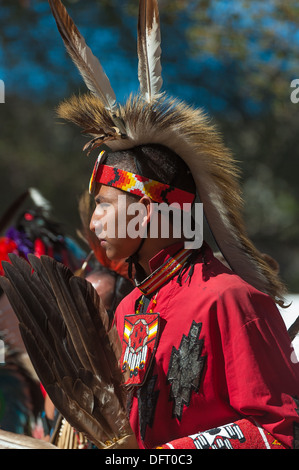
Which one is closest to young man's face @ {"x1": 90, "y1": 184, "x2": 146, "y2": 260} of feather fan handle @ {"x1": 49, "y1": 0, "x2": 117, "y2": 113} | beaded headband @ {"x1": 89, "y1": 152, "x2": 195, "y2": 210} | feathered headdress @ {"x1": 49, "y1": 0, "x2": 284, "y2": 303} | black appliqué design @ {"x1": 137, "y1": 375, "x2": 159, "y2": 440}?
beaded headband @ {"x1": 89, "y1": 152, "x2": 195, "y2": 210}

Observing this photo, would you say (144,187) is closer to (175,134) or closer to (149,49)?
(175,134)

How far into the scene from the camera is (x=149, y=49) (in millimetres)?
1966

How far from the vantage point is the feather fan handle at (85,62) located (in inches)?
77.5

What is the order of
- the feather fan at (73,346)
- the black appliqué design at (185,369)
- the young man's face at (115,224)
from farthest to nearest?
1. the young man's face at (115,224)
2. the black appliqué design at (185,369)
3. the feather fan at (73,346)

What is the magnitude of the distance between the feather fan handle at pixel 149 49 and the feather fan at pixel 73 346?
0.67m

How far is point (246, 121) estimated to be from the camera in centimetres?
955

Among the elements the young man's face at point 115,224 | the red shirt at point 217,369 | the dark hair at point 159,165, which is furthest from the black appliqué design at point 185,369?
the dark hair at point 159,165

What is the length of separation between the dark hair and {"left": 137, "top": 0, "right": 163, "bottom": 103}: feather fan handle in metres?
0.16

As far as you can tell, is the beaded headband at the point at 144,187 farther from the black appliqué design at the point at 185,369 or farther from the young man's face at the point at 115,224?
the black appliqué design at the point at 185,369

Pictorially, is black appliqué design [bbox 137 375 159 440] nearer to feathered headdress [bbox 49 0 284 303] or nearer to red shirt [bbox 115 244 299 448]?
red shirt [bbox 115 244 299 448]

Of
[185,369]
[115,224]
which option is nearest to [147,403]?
[185,369]

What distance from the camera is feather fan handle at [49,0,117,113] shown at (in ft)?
6.46
